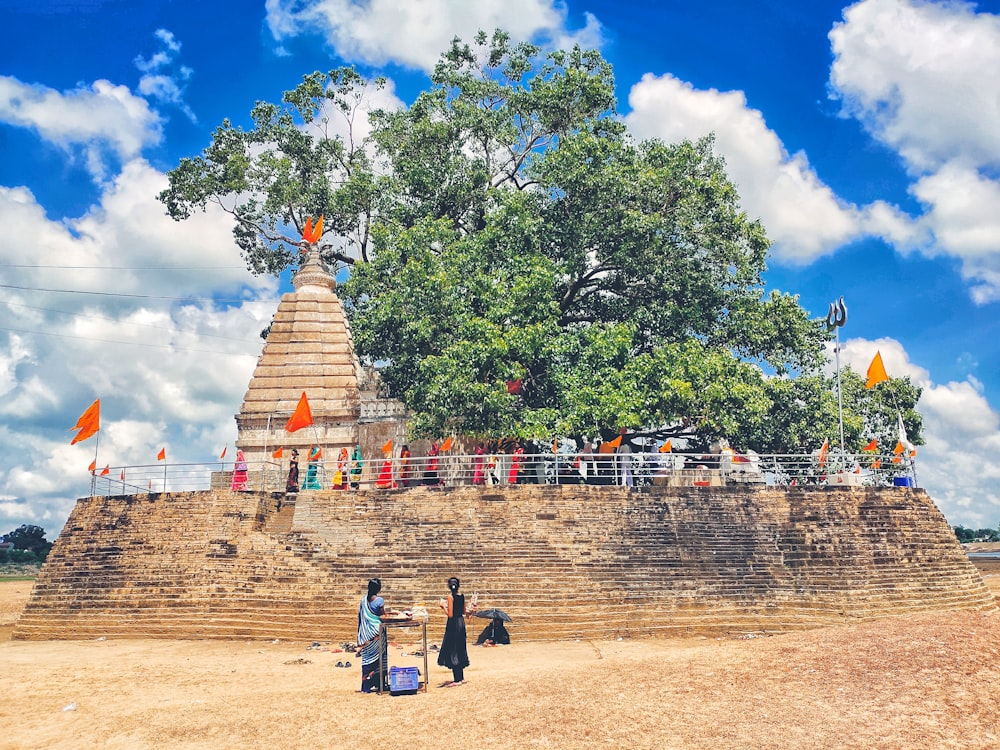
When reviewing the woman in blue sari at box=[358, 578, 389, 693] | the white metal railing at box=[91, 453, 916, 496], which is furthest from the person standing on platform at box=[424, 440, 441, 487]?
the woman in blue sari at box=[358, 578, 389, 693]

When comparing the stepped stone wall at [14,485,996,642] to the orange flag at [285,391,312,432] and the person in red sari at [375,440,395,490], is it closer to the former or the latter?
the person in red sari at [375,440,395,490]

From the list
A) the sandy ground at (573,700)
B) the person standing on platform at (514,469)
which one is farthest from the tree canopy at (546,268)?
the sandy ground at (573,700)

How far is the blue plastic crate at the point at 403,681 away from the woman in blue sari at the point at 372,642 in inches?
5.3

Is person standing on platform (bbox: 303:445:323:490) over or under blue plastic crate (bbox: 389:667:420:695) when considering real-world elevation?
over

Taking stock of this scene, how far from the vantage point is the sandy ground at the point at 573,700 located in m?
7.98

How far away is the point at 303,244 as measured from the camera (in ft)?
85.1

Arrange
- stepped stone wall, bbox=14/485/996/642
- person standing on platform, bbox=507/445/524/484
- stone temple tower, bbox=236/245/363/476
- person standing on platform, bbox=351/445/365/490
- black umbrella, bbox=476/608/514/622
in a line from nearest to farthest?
1. black umbrella, bbox=476/608/514/622
2. stepped stone wall, bbox=14/485/996/642
3. person standing on platform, bbox=507/445/524/484
4. person standing on platform, bbox=351/445/365/490
5. stone temple tower, bbox=236/245/363/476

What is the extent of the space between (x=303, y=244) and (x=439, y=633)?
15154 millimetres

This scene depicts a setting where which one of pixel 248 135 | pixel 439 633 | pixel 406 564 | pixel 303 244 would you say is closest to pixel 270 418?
pixel 303 244

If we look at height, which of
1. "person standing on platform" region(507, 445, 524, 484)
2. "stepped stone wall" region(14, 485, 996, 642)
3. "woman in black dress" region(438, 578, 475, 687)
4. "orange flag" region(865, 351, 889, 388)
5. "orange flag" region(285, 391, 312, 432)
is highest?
"orange flag" region(865, 351, 889, 388)

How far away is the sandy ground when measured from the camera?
26.2ft

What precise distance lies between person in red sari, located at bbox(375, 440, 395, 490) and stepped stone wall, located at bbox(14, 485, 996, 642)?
3.81 feet

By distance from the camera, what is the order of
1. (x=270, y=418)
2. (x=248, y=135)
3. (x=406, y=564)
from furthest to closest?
1. (x=248, y=135)
2. (x=270, y=418)
3. (x=406, y=564)

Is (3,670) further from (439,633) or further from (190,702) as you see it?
(439,633)
